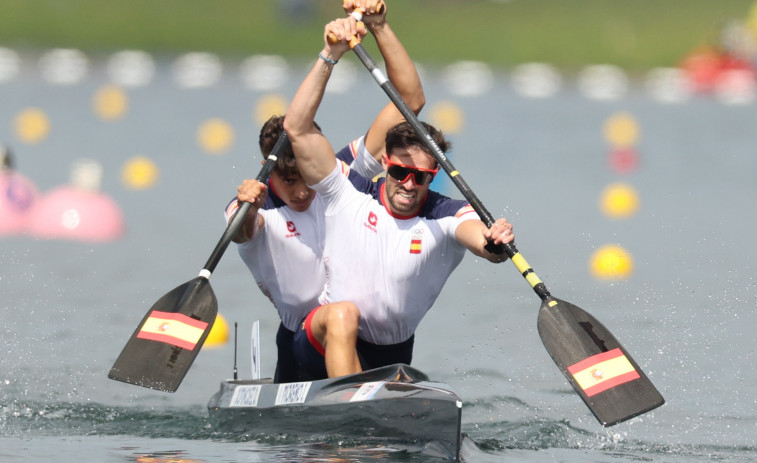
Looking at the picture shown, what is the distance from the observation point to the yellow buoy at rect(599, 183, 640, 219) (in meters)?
14.8

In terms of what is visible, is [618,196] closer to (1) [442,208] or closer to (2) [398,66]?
(2) [398,66]

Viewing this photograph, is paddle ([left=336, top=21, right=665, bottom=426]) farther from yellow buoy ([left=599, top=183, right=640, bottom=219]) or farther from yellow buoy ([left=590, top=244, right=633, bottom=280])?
yellow buoy ([left=599, top=183, right=640, bottom=219])

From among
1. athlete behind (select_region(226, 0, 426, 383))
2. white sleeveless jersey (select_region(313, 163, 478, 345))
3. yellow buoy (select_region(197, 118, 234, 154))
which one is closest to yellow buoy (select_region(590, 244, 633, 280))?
athlete behind (select_region(226, 0, 426, 383))

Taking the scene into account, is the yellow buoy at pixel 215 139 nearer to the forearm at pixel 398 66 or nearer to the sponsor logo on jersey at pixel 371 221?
the forearm at pixel 398 66

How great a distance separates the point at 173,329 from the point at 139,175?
9699 mm

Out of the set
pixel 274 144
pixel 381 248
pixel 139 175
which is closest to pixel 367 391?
pixel 381 248

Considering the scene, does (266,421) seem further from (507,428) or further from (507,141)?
(507,141)

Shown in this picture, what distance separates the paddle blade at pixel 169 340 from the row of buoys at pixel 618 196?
19.0ft

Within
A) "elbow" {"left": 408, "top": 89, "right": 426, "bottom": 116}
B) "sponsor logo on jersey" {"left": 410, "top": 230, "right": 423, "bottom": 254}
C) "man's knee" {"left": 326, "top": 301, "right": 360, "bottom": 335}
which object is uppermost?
"elbow" {"left": 408, "top": 89, "right": 426, "bottom": 116}

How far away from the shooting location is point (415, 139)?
251 inches

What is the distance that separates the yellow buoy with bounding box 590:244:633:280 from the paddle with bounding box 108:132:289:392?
18.9 feet

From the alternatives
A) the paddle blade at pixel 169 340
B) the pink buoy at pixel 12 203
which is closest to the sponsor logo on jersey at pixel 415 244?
the paddle blade at pixel 169 340

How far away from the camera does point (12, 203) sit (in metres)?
12.6

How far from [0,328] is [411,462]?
475 cm
